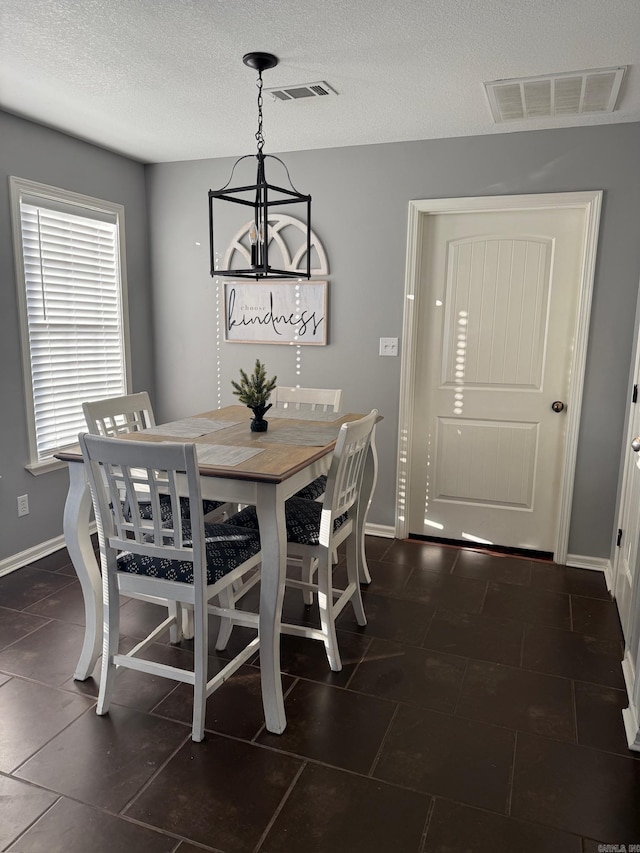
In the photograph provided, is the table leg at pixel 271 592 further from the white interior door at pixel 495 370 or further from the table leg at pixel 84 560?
the white interior door at pixel 495 370

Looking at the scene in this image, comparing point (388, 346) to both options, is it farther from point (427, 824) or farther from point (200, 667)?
point (427, 824)

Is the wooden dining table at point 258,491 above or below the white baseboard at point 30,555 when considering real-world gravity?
above

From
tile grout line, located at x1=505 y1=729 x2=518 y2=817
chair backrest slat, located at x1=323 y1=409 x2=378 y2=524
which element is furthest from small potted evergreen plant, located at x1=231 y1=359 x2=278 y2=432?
tile grout line, located at x1=505 y1=729 x2=518 y2=817

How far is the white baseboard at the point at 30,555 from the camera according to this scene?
323 centimetres

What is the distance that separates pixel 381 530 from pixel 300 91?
2552 mm

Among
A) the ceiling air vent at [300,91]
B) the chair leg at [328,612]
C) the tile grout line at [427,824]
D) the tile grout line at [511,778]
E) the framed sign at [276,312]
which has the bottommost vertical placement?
the tile grout line at [427,824]

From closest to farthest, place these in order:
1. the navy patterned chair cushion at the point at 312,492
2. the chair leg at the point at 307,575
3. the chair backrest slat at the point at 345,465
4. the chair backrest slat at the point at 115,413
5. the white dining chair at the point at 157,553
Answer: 1. the white dining chair at the point at 157,553
2. the chair backrest slat at the point at 345,465
3. the chair backrest slat at the point at 115,413
4. the chair leg at the point at 307,575
5. the navy patterned chair cushion at the point at 312,492

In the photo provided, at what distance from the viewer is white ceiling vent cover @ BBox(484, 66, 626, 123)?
2.53 meters

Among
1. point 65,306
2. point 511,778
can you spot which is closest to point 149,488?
point 511,778

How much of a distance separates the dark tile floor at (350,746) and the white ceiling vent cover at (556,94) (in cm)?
243

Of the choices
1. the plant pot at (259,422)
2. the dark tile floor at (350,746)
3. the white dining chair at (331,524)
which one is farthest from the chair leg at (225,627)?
the plant pot at (259,422)

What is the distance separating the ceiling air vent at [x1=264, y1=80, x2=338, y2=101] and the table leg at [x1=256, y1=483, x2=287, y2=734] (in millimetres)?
1863

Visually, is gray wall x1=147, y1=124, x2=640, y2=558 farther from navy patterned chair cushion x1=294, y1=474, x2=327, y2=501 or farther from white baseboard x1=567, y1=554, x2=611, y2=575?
navy patterned chair cushion x1=294, y1=474, x2=327, y2=501

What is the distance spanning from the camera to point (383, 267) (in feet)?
11.9
